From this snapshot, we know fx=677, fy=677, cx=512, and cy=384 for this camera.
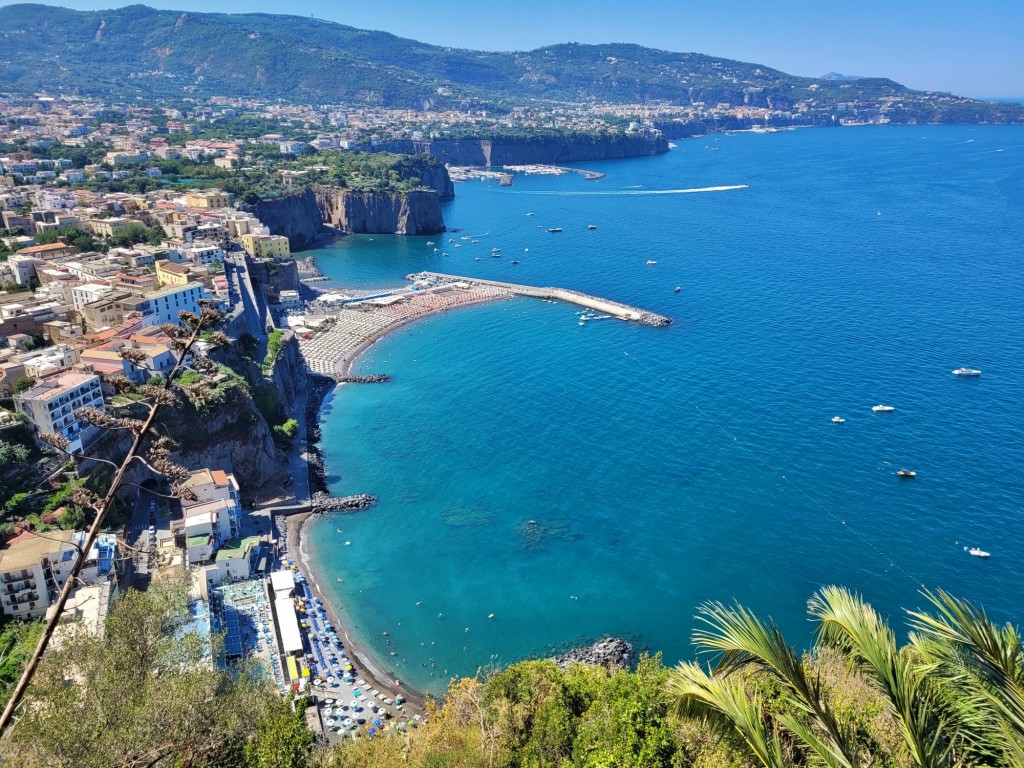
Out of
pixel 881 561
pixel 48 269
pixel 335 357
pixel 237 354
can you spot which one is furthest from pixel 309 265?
pixel 881 561

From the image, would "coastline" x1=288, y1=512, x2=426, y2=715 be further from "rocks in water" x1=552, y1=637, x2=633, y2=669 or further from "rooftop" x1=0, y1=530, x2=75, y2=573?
"rooftop" x1=0, y1=530, x2=75, y2=573

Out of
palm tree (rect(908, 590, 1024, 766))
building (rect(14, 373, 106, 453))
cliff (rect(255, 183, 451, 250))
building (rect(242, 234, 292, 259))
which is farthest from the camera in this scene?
cliff (rect(255, 183, 451, 250))

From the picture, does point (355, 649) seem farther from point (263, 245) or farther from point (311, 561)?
point (263, 245)

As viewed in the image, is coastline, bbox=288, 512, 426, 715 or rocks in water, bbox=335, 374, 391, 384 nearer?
coastline, bbox=288, 512, 426, 715

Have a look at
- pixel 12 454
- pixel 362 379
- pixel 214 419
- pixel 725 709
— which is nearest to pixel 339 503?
pixel 214 419

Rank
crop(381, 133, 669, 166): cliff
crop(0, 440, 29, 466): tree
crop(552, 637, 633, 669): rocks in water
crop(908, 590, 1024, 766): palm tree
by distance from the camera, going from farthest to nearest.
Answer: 1. crop(381, 133, 669, 166): cliff
2. crop(0, 440, 29, 466): tree
3. crop(552, 637, 633, 669): rocks in water
4. crop(908, 590, 1024, 766): palm tree

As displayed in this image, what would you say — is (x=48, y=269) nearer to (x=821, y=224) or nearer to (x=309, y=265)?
(x=309, y=265)

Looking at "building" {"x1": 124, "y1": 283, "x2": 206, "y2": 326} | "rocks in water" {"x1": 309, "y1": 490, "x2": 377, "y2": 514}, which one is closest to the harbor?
"building" {"x1": 124, "y1": 283, "x2": 206, "y2": 326}
